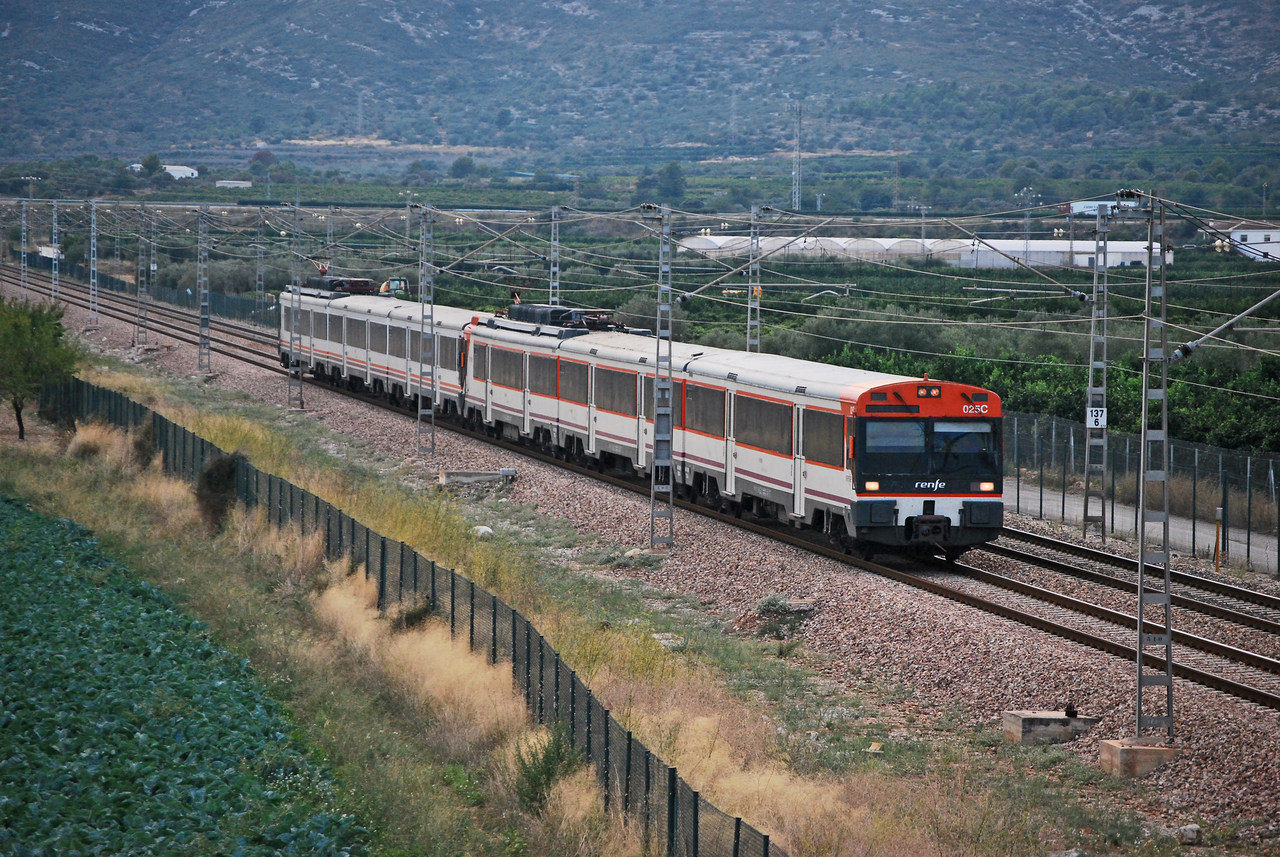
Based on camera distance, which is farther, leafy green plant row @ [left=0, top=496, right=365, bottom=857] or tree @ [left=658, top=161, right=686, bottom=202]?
tree @ [left=658, top=161, right=686, bottom=202]

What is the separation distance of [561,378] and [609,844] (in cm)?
2307

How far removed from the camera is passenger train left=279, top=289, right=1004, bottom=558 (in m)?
21.6

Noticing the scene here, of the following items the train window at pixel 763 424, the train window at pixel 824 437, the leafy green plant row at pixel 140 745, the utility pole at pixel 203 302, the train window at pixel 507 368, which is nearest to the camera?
the leafy green plant row at pixel 140 745

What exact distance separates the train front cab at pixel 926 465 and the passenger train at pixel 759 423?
0.07 feet

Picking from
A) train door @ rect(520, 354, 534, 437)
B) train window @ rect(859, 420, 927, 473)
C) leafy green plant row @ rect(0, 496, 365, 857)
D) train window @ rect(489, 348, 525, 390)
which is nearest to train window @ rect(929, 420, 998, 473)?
train window @ rect(859, 420, 927, 473)

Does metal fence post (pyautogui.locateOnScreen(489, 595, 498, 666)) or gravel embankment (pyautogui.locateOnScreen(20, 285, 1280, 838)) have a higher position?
metal fence post (pyautogui.locateOnScreen(489, 595, 498, 666))

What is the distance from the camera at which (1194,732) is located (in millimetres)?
14039

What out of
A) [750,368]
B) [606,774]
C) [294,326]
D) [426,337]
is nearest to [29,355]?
[294,326]

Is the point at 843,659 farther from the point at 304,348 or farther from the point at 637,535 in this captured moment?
the point at 304,348

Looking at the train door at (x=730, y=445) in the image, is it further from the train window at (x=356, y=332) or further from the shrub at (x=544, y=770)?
the train window at (x=356, y=332)

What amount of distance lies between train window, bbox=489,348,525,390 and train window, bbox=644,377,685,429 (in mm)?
7723

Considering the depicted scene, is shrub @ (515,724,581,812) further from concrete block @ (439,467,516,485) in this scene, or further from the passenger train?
concrete block @ (439,467,516,485)

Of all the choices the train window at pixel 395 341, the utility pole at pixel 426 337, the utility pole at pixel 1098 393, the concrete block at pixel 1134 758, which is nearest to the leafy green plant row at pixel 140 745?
the concrete block at pixel 1134 758

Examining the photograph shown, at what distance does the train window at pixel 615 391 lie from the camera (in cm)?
2975
